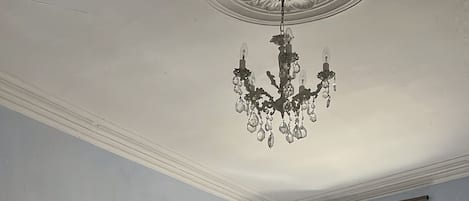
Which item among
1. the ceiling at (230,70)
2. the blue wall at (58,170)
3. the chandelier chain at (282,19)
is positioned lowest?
the blue wall at (58,170)

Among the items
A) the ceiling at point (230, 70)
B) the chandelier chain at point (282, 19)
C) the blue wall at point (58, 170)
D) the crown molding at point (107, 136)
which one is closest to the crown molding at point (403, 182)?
the ceiling at point (230, 70)

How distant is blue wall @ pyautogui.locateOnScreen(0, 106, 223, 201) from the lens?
9.83ft

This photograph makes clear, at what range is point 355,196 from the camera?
4535 millimetres

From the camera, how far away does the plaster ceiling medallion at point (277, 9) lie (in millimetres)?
2330

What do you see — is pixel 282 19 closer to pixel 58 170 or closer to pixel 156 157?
pixel 58 170

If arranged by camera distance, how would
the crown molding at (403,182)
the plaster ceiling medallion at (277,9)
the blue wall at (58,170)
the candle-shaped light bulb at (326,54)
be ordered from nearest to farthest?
1. the plaster ceiling medallion at (277,9)
2. the candle-shaped light bulb at (326,54)
3. the blue wall at (58,170)
4. the crown molding at (403,182)

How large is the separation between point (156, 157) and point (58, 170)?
790 mm

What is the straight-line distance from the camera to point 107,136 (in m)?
3.54

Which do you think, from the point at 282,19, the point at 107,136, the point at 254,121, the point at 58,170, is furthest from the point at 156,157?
the point at 282,19

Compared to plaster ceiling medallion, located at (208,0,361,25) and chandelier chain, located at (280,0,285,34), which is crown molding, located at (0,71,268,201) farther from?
chandelier chain, located at (280,0,285,34)

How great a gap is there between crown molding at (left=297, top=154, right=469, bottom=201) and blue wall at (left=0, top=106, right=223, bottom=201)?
1508 mm

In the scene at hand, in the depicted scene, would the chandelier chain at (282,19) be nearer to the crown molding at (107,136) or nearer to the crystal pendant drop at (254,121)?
the crystal pendant drop at (254,121)

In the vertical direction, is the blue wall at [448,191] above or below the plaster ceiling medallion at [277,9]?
below

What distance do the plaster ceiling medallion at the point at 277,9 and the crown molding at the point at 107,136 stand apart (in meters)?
1.27
